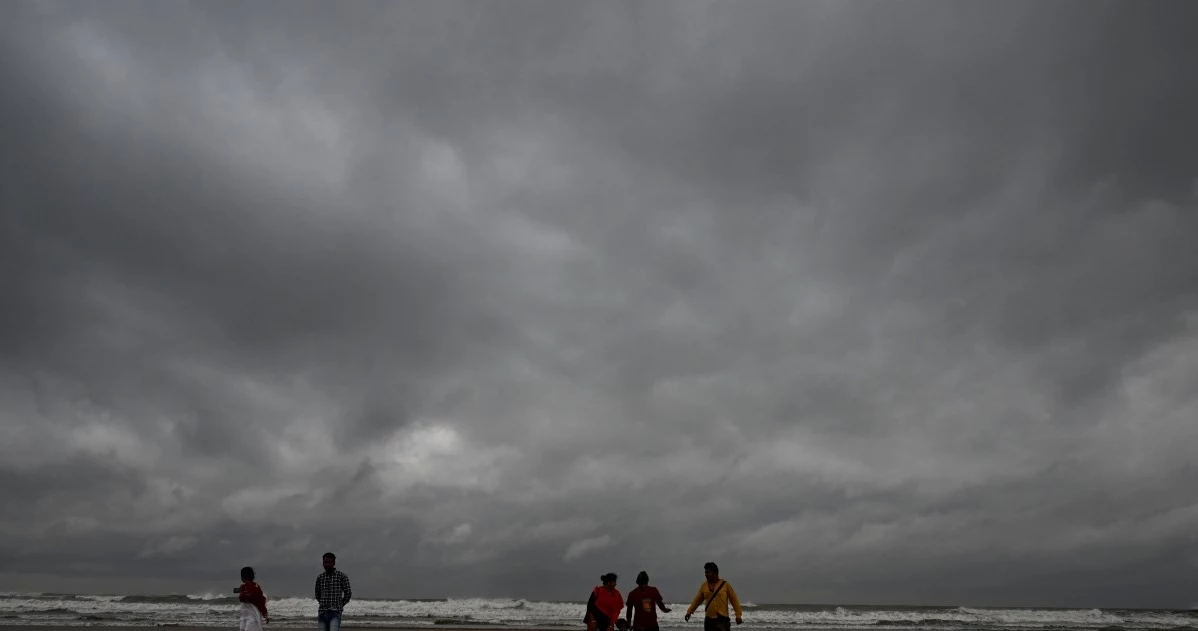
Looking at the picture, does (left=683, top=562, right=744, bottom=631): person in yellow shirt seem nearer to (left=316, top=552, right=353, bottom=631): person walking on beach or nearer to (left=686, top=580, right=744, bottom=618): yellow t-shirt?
(left=686, top=580, right=744, bottom=618): yellow t-shirt

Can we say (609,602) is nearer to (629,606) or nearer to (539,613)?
(629,606)

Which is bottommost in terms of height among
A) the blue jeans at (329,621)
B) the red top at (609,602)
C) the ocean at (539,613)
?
the ocean at (539,613)

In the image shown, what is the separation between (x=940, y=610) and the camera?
7206 cm

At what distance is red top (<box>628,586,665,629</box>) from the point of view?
13312 mm

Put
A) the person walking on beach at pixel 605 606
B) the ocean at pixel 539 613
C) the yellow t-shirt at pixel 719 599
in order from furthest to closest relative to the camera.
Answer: the ocean at pixel 539 613, the person walking on beach at pixel 605 606, the yellow t-shirt at pixel 719 599

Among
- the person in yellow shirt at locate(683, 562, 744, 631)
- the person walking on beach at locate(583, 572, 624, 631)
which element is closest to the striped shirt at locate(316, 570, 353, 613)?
the person walking on beach at locate(583, 572, 624, 631)

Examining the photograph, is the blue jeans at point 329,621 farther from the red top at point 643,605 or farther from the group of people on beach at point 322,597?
the red top at point 643,605

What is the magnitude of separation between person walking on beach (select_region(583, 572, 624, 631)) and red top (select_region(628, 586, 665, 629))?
12.5 inches

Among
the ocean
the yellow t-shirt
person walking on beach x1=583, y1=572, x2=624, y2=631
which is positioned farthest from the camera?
the ocean

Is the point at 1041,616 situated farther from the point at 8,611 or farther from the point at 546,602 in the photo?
the point at 8,611

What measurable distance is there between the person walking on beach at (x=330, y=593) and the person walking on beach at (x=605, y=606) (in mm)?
4371

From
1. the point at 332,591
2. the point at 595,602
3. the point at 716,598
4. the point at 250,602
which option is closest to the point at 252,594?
the point at 250,602

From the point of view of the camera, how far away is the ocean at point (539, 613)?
45.9m

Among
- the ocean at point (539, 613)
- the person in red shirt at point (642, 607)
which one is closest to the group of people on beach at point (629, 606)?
the person in red shirt at point (642, 607)
